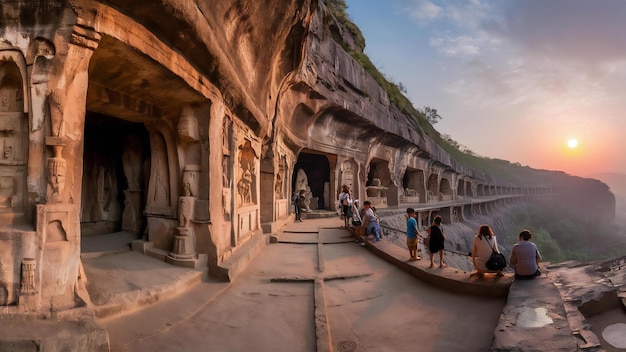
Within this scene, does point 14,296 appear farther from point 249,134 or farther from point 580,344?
point 249,134

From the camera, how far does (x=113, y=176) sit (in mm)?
6891

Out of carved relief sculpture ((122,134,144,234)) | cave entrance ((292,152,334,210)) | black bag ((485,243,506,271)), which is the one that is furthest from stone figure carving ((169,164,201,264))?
cave entrance ((292,152,334,210))

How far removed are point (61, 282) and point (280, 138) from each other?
29.1 ft

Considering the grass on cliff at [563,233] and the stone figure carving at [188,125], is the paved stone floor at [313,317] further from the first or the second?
the grass on cliff at [563,233]

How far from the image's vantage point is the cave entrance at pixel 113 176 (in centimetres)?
650

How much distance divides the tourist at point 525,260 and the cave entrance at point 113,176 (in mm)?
6143

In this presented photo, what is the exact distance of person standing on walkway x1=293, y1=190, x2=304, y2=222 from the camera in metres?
13.7

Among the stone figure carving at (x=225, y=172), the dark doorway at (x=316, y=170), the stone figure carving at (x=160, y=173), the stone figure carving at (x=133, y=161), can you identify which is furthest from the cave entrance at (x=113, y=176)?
the dark doorway at (x=316, y=170)

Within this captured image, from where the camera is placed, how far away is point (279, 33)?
6.93 m

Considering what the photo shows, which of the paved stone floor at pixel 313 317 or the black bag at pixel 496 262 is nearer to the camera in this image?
the paved stone floor at pixel 313 317

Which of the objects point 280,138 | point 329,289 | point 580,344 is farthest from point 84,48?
point 280,138

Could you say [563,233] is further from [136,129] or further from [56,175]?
[56,175]

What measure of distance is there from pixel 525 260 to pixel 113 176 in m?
7.27

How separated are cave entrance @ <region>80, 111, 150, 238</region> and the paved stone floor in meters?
2.72
